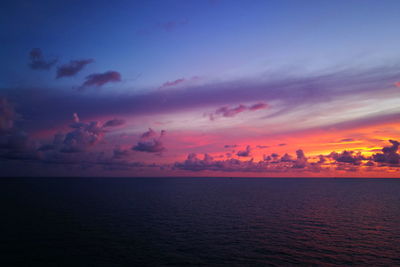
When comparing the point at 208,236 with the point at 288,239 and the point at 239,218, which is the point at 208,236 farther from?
the point at 239,218

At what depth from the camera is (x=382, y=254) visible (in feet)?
140

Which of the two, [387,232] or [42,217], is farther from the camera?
[42,217]

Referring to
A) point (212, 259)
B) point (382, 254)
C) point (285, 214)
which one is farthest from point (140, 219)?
point (382, 254)

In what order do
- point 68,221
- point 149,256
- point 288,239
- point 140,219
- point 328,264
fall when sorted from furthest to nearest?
point 140,219, point 68,221, point 288,239, point 149,256, point 328,264

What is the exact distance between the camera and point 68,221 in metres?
65.8

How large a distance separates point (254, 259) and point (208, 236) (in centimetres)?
1500

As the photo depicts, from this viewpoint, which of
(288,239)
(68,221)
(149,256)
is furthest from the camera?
(68,221)

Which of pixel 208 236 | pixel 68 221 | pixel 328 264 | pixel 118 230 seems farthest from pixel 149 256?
pixel 68 221

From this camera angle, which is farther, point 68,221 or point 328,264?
point 68,221

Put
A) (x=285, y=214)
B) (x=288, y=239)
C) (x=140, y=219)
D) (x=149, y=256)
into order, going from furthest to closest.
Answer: (x=285, y=214) < (x=140, y=219) < (x=288, y=239) < (x=149, y=256)

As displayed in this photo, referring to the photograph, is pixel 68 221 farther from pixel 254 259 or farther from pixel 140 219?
pixel 254 259

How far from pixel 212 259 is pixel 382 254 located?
2945 cm

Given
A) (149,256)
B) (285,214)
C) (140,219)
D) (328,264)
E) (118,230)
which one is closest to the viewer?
(328,264)

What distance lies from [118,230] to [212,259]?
2714 centimetres
